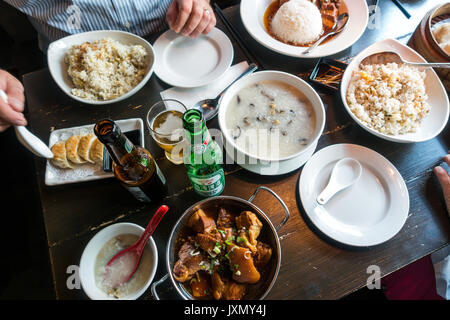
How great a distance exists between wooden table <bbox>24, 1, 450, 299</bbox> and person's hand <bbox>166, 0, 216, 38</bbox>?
13.2 inches

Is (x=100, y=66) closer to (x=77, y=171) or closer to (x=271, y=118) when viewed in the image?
(x=77, y=171)

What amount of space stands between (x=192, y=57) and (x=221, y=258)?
1107 millimetres

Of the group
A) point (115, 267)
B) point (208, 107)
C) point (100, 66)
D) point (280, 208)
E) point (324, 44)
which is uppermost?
point (324, 44)

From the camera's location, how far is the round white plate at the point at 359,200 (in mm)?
1049

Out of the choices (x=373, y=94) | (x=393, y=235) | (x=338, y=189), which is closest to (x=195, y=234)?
(x=338, y=189)

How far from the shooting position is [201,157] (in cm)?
99

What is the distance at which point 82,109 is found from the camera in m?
1.39

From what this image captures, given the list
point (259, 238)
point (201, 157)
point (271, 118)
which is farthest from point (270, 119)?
point (259, 238)

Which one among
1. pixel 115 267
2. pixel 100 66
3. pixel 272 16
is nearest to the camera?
pixel 115 267

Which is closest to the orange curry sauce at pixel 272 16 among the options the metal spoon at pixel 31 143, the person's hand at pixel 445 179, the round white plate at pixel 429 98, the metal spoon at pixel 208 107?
the round white plate at pixel 429 98

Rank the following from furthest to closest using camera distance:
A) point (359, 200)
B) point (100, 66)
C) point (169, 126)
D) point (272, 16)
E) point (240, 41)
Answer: point (272, 16) < point (240, 41) < point (100, 66) < point (169, 126) < point (359, 200)

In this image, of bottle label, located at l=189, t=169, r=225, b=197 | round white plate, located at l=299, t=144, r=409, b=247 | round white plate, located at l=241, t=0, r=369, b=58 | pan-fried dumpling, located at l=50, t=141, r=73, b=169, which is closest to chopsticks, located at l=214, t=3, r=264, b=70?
round white plate, located at l=241, t=0, r=369, b=58
